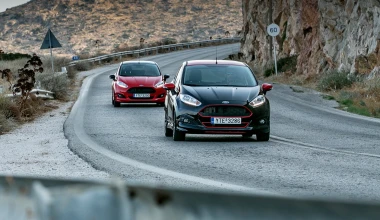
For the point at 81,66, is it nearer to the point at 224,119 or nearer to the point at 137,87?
the point at 137,87

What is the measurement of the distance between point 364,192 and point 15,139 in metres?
9.80

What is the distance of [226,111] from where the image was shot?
51.6 ft

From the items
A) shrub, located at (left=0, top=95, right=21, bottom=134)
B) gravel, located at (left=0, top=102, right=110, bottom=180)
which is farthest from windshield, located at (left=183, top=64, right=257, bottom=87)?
shrub, located at (left=0, top=95, right=21, bottom=134)

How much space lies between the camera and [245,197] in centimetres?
Answer: 150

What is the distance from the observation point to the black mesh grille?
51.5 ft

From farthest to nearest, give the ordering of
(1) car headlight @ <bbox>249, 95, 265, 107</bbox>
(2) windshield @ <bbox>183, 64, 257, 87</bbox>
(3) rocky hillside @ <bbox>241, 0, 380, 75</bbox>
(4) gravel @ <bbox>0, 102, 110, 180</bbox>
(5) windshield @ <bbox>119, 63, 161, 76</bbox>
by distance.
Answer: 1. (3) rocky hillside @ <bbox>241, 0, 380, 75</bbox>
2. (5) windshield @ <bbox>119, 63, 161, 76</bbox>
3. (2) windshield @ <bbox>183, 64, 257, 87</bbox>
4. (1) car headlight @ <bbox>249, 95, 265, 107</bbox>
5. (4) gravel @ <bbox>0, 102, 110, 180</bbox>

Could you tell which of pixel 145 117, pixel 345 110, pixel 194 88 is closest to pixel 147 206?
pixel 194 88

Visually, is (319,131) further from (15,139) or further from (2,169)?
(2,169)

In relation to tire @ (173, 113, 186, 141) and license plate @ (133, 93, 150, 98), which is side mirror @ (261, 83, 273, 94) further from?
license plate @ (133, 93, 150, 98)

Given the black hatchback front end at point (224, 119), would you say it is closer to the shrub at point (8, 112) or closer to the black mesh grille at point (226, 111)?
the black mesh grille at point (226, 111)

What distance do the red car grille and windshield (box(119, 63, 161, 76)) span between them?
14106 mm

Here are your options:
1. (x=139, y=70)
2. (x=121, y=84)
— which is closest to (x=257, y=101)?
(x=121, y=84)

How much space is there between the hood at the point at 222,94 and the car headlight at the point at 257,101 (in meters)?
0.05

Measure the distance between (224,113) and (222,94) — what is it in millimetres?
449
